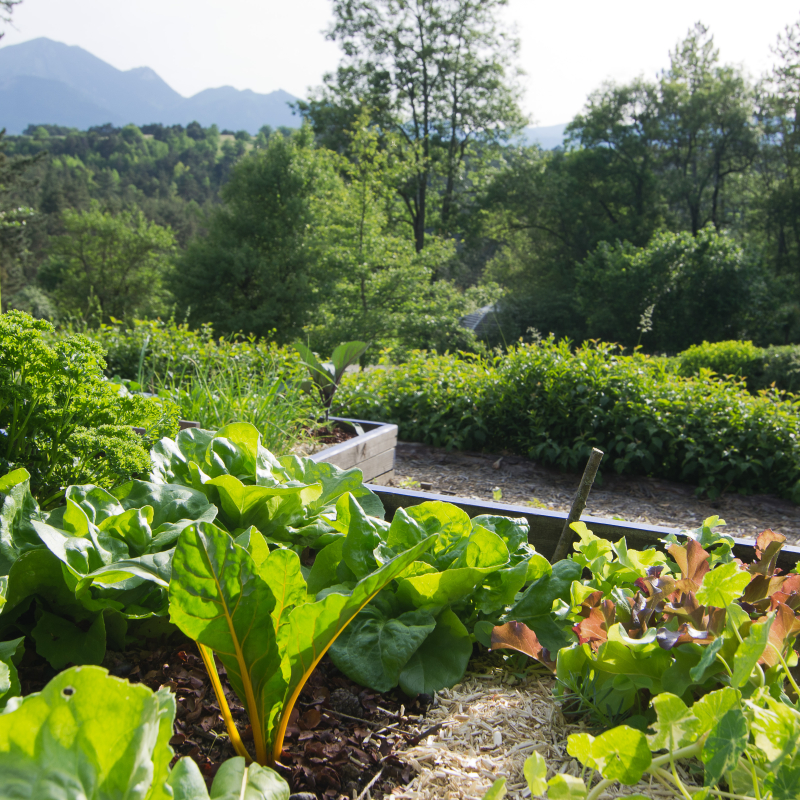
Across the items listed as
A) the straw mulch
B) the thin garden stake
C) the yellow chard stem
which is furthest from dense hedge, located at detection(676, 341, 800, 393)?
the yellow chard stem

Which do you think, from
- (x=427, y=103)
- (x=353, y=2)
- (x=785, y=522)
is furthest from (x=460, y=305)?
(x=785, y=522)

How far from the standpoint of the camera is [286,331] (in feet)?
62.6

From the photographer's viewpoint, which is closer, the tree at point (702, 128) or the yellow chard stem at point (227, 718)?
the yellow chard stem at point (227, 718)

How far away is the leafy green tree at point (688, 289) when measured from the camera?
59.9ft

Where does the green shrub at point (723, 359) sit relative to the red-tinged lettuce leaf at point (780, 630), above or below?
below

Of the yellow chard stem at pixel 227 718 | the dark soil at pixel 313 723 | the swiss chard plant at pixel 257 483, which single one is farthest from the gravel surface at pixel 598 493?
the yellow chard stem at pixel 227 718

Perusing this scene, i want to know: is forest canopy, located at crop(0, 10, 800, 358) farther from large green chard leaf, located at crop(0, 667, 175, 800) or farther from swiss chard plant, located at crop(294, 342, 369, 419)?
large green chard leaf, located at crop(0, 667, 175, 800)

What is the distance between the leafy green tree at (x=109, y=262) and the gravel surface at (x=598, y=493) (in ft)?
91.0

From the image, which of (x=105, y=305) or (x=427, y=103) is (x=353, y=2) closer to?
(x=427, y=103)

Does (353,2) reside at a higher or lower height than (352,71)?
higher

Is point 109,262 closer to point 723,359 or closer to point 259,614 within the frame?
point 723,359

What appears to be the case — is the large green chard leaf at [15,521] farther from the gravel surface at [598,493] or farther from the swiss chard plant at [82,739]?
the gravel surface at [598,493]

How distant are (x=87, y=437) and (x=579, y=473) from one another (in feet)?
13.3

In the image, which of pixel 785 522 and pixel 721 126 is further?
pixel 721 126
